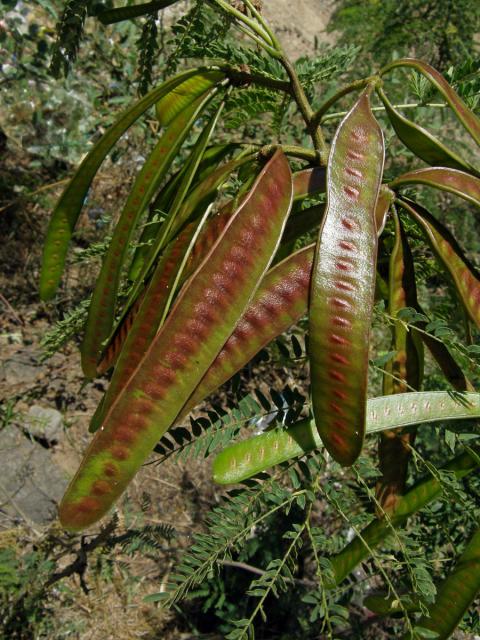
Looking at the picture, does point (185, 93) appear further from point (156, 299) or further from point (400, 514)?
point (400, 514)

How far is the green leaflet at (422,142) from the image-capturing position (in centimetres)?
85

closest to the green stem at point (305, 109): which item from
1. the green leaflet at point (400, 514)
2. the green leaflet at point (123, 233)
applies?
the green leaflet at point (123, 233)

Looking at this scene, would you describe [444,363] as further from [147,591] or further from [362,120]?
[147,591]

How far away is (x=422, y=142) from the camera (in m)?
0.86

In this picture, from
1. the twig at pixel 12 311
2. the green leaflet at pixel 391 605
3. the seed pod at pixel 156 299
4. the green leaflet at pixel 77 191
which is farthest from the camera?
the twig at pixel 12 311

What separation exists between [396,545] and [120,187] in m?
2.16

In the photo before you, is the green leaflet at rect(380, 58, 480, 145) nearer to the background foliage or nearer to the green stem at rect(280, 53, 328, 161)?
the green stem at rect(280, 53, 328, 161)

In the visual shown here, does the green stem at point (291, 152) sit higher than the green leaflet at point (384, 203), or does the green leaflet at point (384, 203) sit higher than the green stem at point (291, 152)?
the green stem at point (291, 152)

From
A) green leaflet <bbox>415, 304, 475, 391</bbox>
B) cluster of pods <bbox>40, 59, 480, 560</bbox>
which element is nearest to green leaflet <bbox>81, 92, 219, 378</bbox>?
cluster of pods <bbox>40, 59, 480, 560</bbox>

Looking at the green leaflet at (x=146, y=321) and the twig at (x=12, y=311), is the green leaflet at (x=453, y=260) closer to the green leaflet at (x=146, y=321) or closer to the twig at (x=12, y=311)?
the green leaflet at (x=146, y=321)

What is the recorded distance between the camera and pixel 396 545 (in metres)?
1.11

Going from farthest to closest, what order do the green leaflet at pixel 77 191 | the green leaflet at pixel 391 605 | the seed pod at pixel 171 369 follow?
the green leaflet at pixel 391 605, the green leaflet at pixel 77 191, the seed pod at pixel 171 369

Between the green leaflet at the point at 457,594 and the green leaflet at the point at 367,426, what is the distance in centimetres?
20

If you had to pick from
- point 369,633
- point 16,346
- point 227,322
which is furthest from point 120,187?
point 227,322
